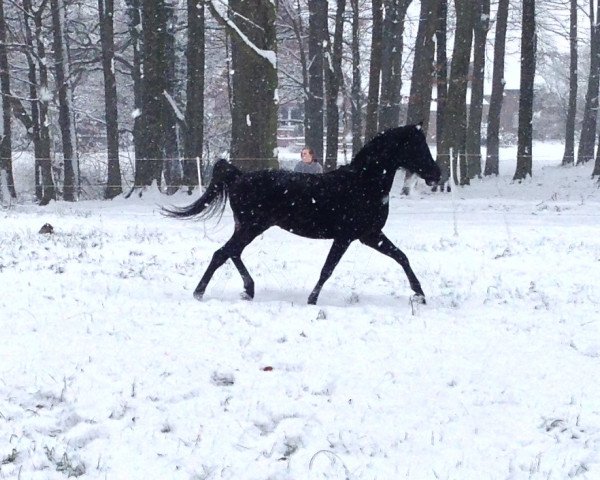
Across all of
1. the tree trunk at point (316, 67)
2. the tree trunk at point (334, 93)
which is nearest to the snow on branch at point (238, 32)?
the tree trunk at point (334, 93)

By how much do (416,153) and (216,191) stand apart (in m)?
2.06

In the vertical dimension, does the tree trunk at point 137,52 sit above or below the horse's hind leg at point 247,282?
above

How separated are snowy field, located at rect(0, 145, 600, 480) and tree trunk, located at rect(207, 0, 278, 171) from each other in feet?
16.0

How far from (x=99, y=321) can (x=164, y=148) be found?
16.7 m

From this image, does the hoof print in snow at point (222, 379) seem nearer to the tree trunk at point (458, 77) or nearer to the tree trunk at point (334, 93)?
the tree trunk at point (458, 77)

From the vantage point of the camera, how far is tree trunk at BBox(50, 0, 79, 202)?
840 inches

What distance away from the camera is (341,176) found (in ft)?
22.4

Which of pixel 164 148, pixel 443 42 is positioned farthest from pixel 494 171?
pixel 164 148

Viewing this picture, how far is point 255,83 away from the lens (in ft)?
42.9

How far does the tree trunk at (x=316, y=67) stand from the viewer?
23.0 metres

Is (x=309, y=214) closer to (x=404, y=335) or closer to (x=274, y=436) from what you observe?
(x=404, y=335)

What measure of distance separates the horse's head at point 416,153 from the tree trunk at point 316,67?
16487 mm

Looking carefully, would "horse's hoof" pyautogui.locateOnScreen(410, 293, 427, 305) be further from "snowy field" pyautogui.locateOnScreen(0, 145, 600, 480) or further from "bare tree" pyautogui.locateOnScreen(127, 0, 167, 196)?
"bare tree" pyautogui.locateOnScreen(127, 0, 167, 196)

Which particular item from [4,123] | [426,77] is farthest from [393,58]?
[4,123]
